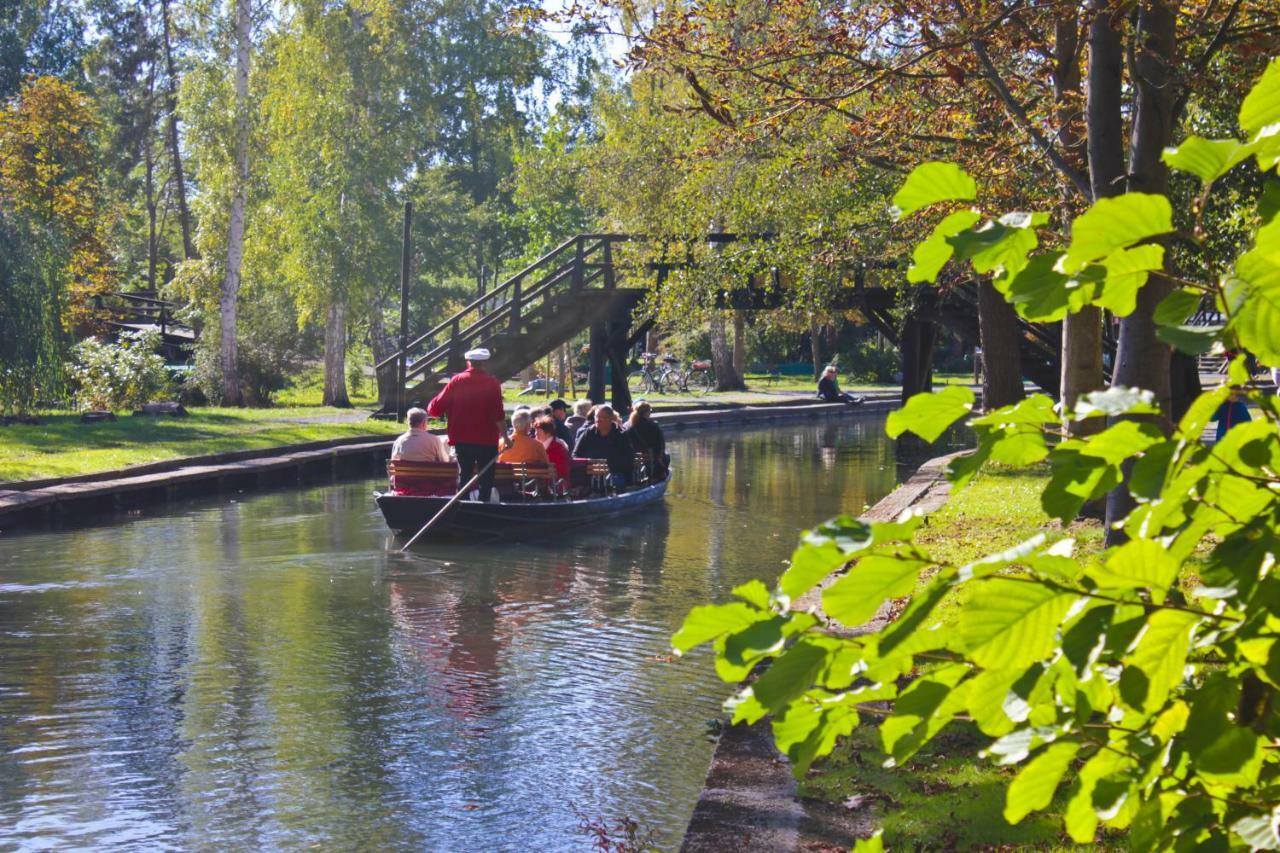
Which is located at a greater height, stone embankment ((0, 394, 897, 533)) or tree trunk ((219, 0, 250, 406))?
tree trunk ((219, 0, 250, 406))

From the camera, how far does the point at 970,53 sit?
13898 millimetres

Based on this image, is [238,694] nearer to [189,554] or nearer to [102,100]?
Result: [189,554]

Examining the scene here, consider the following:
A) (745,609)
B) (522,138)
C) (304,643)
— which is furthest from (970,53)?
(522,138)

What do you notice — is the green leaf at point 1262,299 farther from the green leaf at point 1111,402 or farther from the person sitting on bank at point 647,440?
the person sitting on bank at point 647,440

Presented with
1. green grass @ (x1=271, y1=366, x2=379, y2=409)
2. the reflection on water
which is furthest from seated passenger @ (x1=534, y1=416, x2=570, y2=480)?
green grass @ (x1=271, y1=366, x2=379, y2=409)

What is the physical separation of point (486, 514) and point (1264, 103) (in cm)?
1671

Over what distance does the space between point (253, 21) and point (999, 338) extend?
22962 millimetres

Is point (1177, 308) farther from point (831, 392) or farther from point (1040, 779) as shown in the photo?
point (831, 392)

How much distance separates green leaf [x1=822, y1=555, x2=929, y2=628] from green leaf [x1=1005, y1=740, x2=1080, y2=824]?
1.42 ft

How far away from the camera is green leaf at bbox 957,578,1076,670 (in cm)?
231

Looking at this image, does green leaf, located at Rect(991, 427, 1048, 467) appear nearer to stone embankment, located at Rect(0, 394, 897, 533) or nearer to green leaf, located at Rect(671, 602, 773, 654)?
green leaf, located at Rect(671, 602, 773, 654)

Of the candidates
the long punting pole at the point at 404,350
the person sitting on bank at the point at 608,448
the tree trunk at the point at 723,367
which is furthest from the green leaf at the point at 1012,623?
the tree trunk at the point at 723,367

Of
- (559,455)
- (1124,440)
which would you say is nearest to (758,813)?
(1124,440)

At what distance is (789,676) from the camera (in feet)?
7.79
